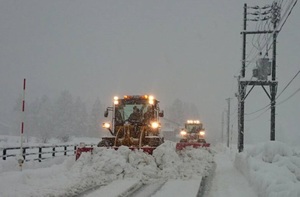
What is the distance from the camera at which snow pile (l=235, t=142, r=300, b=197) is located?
7773 millimetres

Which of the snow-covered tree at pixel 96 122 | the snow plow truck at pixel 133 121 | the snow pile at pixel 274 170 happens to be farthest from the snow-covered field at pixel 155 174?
the snow-covered tree at pixel 96 122

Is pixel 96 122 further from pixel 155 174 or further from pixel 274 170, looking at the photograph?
pixel 274 170

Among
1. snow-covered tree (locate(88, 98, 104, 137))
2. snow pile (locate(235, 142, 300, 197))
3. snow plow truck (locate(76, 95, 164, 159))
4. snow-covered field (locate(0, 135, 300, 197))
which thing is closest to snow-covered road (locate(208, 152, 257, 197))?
snow-covered field (locate(0, 135, 300, 197))

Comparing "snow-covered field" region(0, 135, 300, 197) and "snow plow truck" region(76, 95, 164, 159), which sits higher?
"snow plow truck" region(76, 95, 164, 159)

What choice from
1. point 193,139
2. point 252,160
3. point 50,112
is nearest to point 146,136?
point 252,160

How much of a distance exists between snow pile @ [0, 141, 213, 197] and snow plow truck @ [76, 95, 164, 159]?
237cm

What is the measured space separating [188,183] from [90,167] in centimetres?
359

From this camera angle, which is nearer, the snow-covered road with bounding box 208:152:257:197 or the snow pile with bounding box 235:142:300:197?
the snow pile with bounding box 235:142:300:197

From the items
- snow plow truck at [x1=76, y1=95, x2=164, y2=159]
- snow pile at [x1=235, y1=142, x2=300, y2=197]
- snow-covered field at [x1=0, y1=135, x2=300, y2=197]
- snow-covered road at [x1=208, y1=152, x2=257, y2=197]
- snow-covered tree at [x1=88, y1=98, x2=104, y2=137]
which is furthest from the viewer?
snow-covered tree at [x1=88, y1=98, x2=104, y2=137]

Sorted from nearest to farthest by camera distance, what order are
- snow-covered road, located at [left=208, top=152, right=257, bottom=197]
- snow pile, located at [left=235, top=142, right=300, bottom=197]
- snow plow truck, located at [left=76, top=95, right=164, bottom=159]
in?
snow pile, located at [left=235, top=142, right=300, bottom=197] < snow-covered road, located at [left=208, top=152, right=257, bottom=197] < snow plow truck, located at [left=76, top=95, right=164, bottom=159]

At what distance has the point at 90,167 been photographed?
1380cm

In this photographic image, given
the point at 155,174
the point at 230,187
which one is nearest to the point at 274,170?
the point at 230,187

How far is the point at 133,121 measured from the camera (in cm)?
1877

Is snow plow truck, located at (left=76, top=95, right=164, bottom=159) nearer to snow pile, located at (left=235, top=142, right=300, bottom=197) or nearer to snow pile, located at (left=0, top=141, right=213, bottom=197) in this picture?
snow pile, located at (left=0, top=141, right=213, bottom=197)
